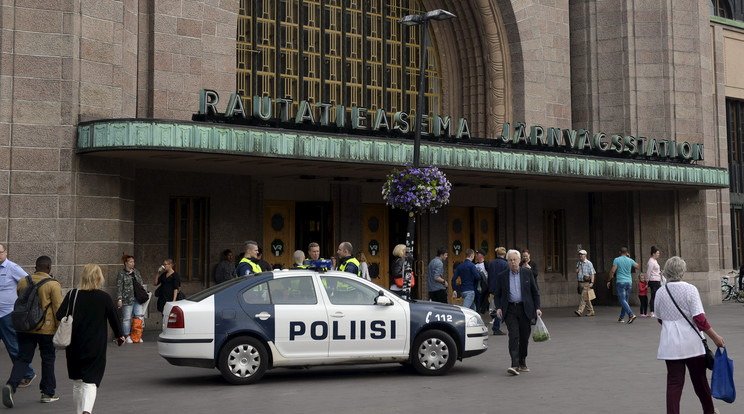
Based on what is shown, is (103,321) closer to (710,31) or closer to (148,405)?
Answer: (148,405)

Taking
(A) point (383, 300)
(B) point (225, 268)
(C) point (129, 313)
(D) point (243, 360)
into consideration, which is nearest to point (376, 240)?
(B) point (225, 268)

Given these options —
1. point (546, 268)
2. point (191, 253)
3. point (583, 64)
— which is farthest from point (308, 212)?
point (583, 64)

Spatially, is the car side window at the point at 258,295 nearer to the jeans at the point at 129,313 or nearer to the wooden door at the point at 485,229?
the jeans at the point at 129,313

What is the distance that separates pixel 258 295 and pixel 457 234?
15.5 m

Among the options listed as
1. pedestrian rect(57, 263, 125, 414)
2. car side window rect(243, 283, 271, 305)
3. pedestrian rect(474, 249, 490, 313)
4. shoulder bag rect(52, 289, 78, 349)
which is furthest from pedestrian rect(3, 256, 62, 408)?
pedestrian rect(474, 249, 490, 313)

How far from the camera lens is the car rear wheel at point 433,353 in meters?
12.6

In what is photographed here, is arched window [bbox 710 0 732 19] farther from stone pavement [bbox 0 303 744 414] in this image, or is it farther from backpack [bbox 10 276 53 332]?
backpack [bbox 10 276 53 332]

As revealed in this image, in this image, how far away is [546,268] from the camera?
28625 millimetres

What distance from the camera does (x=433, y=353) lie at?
1263 cm

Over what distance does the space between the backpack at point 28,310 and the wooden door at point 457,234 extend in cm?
1733

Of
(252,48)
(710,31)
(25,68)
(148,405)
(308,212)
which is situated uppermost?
(710,31)

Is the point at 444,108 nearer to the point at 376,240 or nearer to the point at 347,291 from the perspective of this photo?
the point at 376,240

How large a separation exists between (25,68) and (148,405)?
940 centimetres

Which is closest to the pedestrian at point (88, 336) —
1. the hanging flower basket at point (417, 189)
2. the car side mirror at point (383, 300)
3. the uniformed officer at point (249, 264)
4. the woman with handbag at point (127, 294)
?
the car side mirror at point (383, 300)
